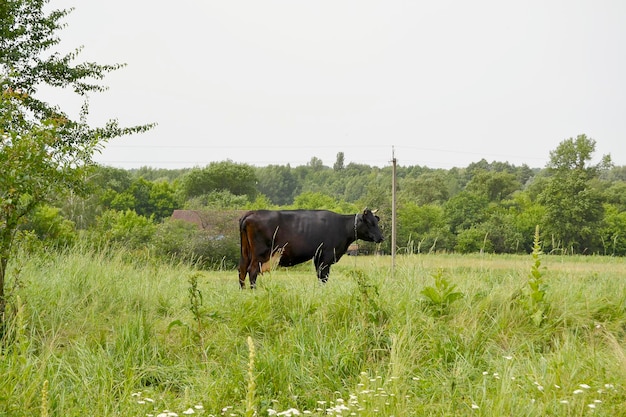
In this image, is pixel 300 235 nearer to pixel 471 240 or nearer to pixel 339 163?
pixel 471 240

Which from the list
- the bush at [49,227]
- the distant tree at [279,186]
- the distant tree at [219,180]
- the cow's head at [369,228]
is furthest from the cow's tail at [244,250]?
the distant tree at [279,186]

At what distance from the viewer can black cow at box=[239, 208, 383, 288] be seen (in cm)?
1162

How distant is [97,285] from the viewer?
24.1 ft

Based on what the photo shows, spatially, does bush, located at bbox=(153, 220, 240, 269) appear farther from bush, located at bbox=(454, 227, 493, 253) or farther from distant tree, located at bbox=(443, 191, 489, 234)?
distant tree, located at bbox=(443, 191, 489, 234)

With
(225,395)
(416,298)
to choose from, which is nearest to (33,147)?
(225,395)

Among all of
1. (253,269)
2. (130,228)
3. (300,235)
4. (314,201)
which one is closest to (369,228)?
(300,235)

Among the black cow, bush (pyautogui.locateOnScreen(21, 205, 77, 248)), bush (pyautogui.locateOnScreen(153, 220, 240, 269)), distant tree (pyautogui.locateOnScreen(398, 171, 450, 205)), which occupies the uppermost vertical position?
distant tree (pyautogui.locateOnScreen(398, 171, 450, 205))

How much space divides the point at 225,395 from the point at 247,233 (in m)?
7.30

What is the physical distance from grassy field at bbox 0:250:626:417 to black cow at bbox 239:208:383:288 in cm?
354

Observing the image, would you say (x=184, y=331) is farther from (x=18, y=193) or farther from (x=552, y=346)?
(x=552, y=346)

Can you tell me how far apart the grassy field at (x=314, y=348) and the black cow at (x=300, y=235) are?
140 inches

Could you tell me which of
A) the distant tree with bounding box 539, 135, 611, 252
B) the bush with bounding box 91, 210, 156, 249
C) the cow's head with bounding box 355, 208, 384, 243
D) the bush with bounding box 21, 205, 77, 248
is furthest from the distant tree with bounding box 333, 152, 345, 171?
the cow's head with bounding box 355, 208, 384, 243

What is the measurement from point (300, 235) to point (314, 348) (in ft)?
23.3

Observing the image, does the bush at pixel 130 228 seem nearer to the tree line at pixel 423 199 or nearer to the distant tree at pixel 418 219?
the tree line at pixel 423 199
